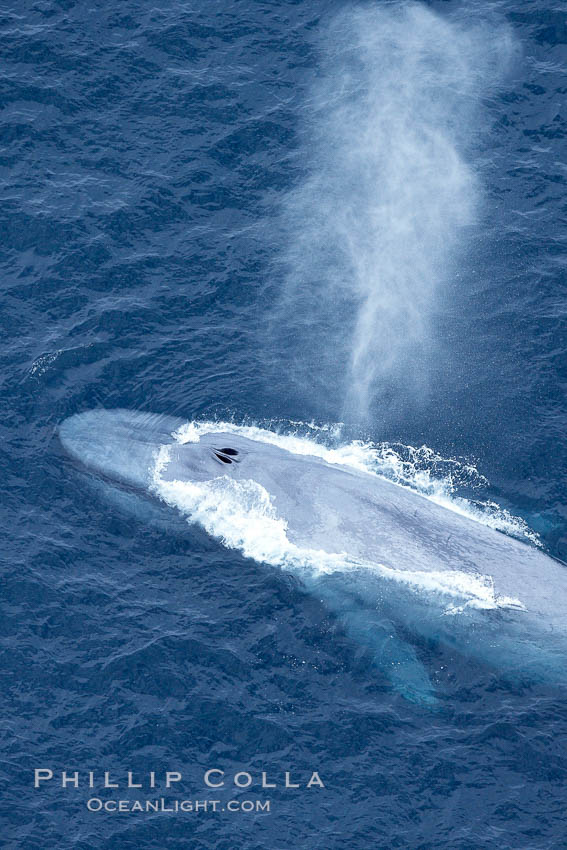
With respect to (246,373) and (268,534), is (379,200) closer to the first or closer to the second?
(246,373)

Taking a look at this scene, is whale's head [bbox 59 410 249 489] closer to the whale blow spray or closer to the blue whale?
the blue whale

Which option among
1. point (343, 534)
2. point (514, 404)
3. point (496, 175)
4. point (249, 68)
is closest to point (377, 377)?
point (514, 404)

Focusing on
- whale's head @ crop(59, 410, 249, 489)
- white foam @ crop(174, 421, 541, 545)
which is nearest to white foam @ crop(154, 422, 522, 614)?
white foam @ crop(174, 421, 541, 545)

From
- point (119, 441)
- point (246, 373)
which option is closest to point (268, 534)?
point (119, 441)

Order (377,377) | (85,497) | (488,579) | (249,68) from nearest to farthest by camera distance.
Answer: (488,579) → (85,497) → (377,377) → (249,68)

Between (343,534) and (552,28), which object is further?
(552,28)

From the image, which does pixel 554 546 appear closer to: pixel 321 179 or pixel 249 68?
pixel 321 179

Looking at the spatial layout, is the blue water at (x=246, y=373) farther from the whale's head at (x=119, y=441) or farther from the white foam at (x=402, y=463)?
the whale's head at (x=119, y=441)
